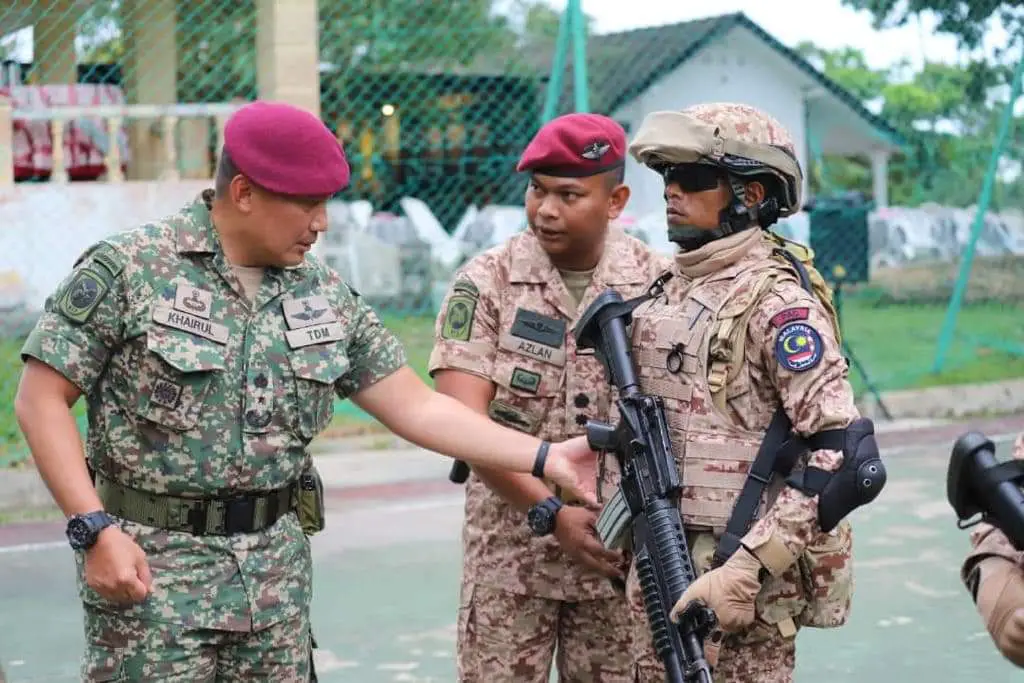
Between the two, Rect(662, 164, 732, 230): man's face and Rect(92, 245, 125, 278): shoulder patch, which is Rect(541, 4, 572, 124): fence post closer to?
Rect(662, 164, 732, 230): man's face

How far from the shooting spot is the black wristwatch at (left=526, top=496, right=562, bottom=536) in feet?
12.4

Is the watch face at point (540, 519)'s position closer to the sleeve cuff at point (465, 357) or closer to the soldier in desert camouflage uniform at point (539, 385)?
the soldier in desert camouflage uniform at point (539, 385)

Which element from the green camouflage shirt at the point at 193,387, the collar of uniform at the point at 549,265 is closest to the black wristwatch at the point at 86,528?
the green camouflage shirt at the point at 193,387

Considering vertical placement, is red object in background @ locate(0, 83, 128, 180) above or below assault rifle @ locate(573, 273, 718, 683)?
below

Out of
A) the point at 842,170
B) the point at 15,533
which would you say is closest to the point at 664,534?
the point at 15,533

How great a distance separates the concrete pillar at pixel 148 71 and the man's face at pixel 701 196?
6.45m

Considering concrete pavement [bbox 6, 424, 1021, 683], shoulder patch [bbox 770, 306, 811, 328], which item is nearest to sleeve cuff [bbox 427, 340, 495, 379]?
shoulder patch [bbox 770, 306, 811, 328]

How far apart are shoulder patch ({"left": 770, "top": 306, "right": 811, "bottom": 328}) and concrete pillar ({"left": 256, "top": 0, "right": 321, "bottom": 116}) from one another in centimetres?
666

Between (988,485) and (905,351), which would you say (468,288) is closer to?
(988,485)

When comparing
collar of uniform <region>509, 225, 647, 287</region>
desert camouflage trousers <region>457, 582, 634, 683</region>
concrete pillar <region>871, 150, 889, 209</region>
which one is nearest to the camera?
desert camouflage trousers <region>457, 582, 634, 683</region>

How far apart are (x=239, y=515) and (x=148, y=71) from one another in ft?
25.5

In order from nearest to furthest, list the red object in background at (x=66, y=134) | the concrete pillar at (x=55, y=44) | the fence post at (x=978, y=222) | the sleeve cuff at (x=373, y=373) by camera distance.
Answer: the sleeve cuff at (x=373, y=373) → the concrete pillar at (x=55, y=44) → the red object in background at (x=66, y=134) → the fence post at (x=978, y=222)

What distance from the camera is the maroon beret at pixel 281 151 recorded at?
A: 10.7 ft

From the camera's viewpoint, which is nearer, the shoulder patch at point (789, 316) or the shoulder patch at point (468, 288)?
the shoulder patch at point (789, 316)
